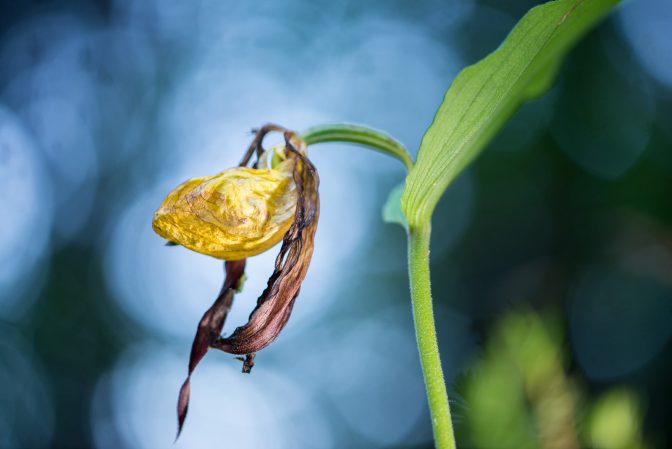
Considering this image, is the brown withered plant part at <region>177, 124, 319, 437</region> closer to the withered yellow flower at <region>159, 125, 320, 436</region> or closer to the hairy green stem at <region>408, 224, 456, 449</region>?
the withered yellow flower at <region>159, 125, 320, 436</region>

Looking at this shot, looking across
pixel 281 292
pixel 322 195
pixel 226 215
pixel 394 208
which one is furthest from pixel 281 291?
pixel 322 195

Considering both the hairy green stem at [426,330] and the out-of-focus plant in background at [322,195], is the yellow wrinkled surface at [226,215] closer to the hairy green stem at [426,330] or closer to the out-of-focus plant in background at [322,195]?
the hairy green stem at [426,330]

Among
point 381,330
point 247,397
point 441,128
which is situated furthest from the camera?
point 381,330

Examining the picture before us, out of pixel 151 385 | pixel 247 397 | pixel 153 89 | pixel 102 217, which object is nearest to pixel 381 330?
pixel 247 397

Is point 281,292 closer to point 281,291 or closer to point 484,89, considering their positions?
point 281,291

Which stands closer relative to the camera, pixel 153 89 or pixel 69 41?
pixel 69 41

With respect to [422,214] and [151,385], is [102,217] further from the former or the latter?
[422,214]

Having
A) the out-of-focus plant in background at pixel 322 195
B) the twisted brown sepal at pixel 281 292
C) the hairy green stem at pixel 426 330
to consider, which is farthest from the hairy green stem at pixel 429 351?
the out-of-focus plant in background at pixel 322 195
